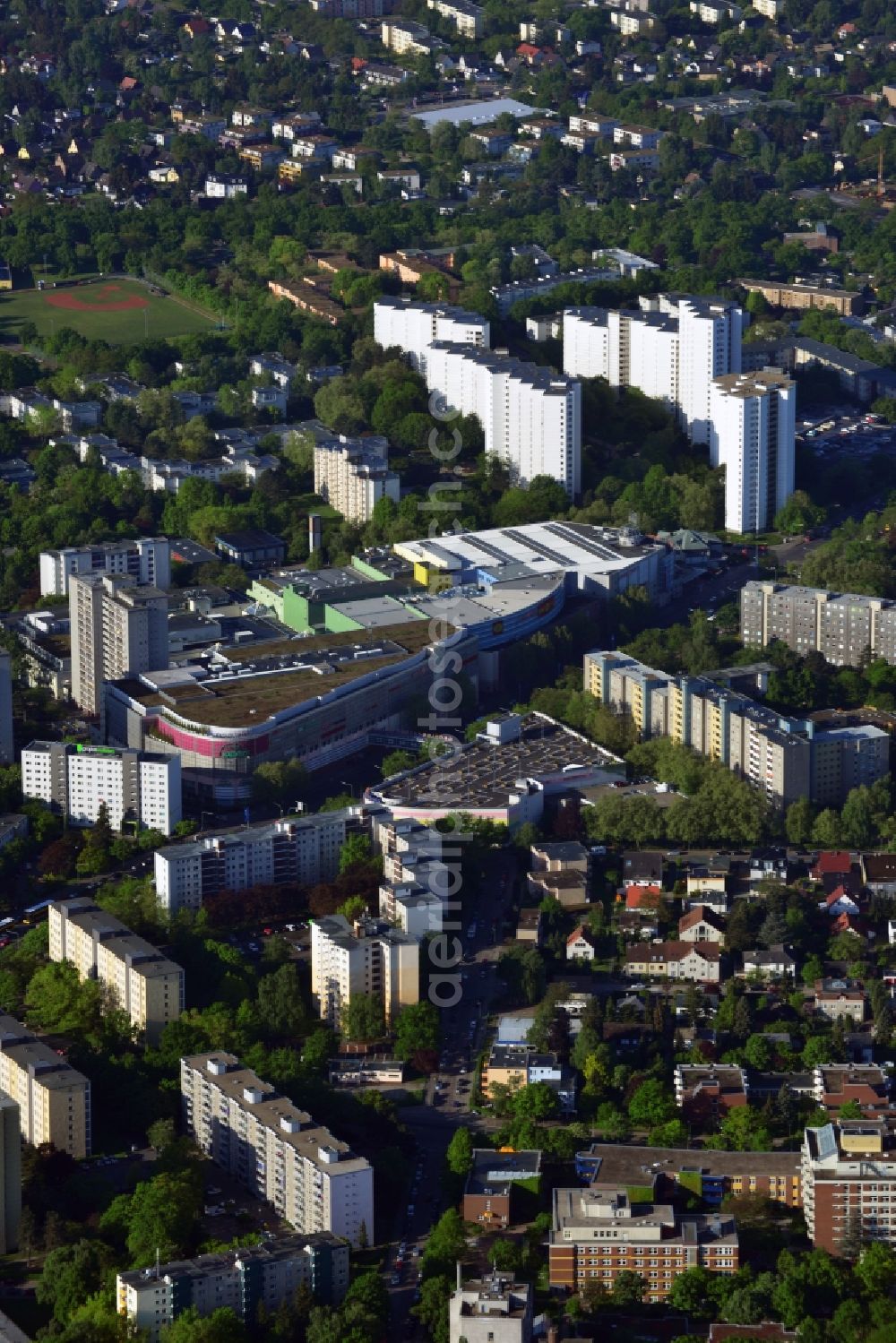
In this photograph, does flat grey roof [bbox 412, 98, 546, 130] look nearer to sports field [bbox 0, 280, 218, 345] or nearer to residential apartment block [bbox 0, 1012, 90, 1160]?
sports field [bbox 0, 280, 218, 345]

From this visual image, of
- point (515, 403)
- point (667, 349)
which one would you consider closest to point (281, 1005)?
point (515, 403)

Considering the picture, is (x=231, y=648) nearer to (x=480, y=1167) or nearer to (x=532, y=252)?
(x=480, y=1167)

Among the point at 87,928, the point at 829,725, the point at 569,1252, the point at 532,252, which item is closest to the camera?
the point at 569,1252

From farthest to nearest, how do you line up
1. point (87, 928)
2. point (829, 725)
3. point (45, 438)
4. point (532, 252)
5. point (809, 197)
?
point (809, 197) < point (532, 252) < point (45, 438) < point (829, 725) < point (87, 928)

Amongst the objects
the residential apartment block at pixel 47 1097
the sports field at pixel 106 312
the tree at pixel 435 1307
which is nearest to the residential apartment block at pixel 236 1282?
the tree at pixel 435 1307

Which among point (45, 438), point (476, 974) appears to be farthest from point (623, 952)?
point (45, 438)

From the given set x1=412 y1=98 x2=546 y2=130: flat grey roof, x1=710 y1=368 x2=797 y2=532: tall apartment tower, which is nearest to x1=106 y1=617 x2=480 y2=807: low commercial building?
x1=710 y1=368 x2=797 y2=532: tall apartment tower

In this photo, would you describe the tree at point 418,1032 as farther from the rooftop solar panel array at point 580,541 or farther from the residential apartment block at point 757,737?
the rooftop solar panel array at point 580,541
